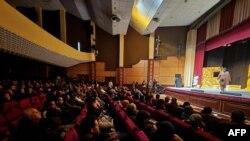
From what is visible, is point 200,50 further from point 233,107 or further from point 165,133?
point 165,133

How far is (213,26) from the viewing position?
715cm

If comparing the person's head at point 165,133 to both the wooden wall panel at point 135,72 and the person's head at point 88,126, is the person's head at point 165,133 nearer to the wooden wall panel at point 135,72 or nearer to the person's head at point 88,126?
the person's head at point 88,126

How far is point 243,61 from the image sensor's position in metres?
6.57

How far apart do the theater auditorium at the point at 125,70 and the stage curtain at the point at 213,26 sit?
0.05m

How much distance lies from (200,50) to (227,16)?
9.89 ft

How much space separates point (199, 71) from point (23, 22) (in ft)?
27.2

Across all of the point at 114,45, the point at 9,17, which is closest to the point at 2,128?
the point at 9,17

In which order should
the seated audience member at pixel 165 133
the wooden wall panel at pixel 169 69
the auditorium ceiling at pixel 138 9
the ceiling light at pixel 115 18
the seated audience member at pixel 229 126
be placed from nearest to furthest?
1. the seated audience member at pixel 165 133
2. the seated audience member at pixel 229 126
3. the auditorium ceiling at pixel 138 9
4. the ceiling light at pixel 115 18
5. the wooden wall panel at pixel 169 69

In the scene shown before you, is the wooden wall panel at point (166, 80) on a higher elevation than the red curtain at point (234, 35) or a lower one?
lower

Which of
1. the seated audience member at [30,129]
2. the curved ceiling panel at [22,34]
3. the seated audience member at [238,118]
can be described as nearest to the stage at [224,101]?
the seated audience member at [238,118]

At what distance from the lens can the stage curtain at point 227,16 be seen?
5681mm

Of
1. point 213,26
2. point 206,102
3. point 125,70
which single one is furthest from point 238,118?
point 125,70

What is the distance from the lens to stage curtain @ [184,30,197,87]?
9633 mm

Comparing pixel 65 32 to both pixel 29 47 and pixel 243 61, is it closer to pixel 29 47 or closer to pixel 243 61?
pixel 29 47
